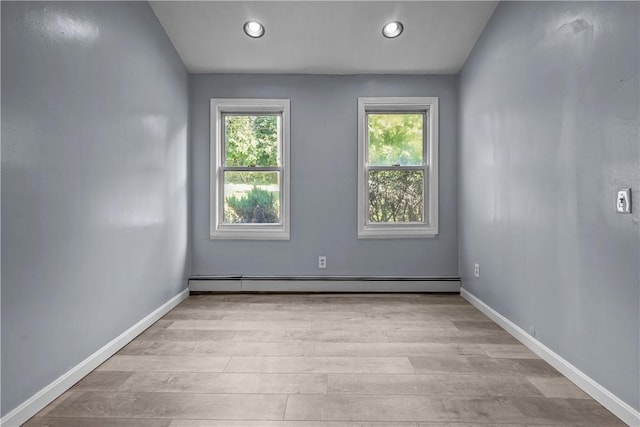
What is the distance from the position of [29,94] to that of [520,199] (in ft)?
9.03

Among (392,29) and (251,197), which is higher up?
(392,29)

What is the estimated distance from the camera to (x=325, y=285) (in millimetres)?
3697

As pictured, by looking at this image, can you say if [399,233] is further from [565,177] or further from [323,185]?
[565,177]

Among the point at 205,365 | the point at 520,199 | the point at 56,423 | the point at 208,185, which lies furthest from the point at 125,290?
the point at 520,199

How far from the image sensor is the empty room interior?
157 cm

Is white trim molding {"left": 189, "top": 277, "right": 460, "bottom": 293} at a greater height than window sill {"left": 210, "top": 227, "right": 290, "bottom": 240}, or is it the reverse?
window sill {"left": 210, "top": 227, "right": 290, "bottom": 240}

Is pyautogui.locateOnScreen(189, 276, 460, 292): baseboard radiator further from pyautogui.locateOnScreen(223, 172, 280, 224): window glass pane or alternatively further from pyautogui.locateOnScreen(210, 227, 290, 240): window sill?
pyautogui.locateOnScreen(223, 172, 280, 224): window glass pane

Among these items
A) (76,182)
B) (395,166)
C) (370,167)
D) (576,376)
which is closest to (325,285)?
(370,167)

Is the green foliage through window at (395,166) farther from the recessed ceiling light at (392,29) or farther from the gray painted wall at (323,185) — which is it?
the recessed ceiling light at (392,29)

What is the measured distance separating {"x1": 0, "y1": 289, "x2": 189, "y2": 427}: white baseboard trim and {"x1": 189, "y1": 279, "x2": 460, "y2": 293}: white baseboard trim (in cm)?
94

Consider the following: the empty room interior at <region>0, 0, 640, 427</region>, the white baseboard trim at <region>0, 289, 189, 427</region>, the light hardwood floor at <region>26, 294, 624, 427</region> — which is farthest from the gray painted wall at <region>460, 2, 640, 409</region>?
the white baseboard trim at <region>0, 289, 189, 427</region>

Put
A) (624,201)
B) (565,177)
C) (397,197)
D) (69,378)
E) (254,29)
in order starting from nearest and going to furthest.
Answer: (624,201), (69,378), (565,177), (254,29), (397,197)

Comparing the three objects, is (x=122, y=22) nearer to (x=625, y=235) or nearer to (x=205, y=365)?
(x=205, y=365)

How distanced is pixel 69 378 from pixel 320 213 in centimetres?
241
